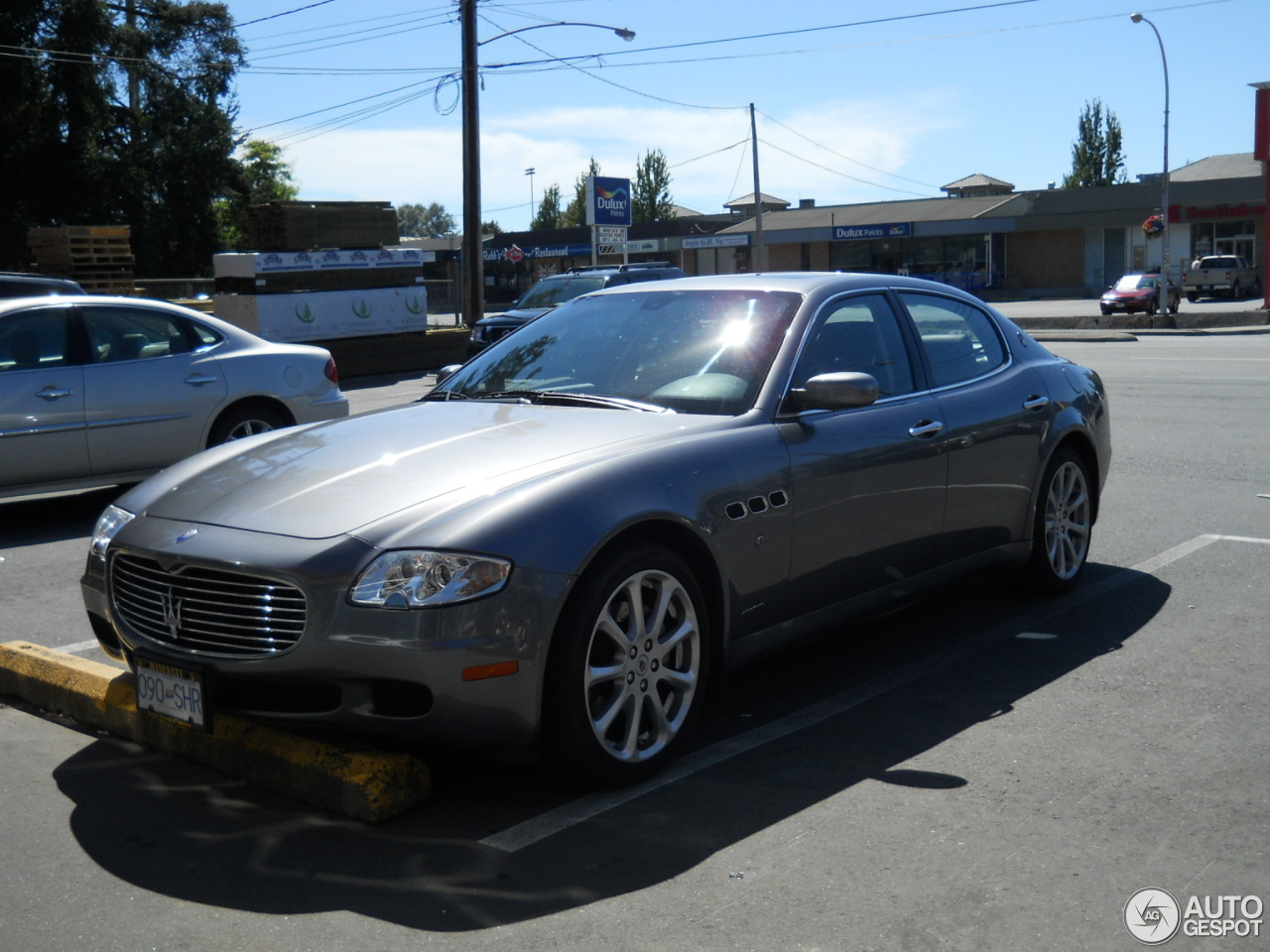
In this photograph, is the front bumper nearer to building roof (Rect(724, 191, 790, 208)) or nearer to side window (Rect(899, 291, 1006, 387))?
side window (Rect(899, 291, 1006, 387))

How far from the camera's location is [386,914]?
3.13 metres

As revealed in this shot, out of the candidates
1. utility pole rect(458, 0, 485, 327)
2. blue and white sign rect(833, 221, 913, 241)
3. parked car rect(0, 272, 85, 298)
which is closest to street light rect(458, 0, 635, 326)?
utility pole rect(458, 0, 485, 327)

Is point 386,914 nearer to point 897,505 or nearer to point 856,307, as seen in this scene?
point 897,505

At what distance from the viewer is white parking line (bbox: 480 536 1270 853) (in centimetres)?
362

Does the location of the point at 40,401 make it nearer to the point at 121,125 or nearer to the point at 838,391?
the point at 838,391

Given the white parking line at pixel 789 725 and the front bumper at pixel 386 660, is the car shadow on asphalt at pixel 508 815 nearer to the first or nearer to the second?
the white parking line at pixel 789 725

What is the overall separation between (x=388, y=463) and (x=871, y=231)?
2349 inches

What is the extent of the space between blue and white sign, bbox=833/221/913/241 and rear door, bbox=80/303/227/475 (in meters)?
54.5

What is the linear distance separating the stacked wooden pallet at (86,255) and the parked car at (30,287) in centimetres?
999

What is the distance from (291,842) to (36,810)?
0.89 meters

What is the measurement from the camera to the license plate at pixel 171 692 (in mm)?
3627

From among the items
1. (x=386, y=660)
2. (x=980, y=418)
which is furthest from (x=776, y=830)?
(x=980, y=418)

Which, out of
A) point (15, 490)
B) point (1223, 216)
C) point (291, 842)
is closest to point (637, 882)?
point (291, 842)

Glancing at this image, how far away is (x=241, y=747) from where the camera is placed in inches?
155
